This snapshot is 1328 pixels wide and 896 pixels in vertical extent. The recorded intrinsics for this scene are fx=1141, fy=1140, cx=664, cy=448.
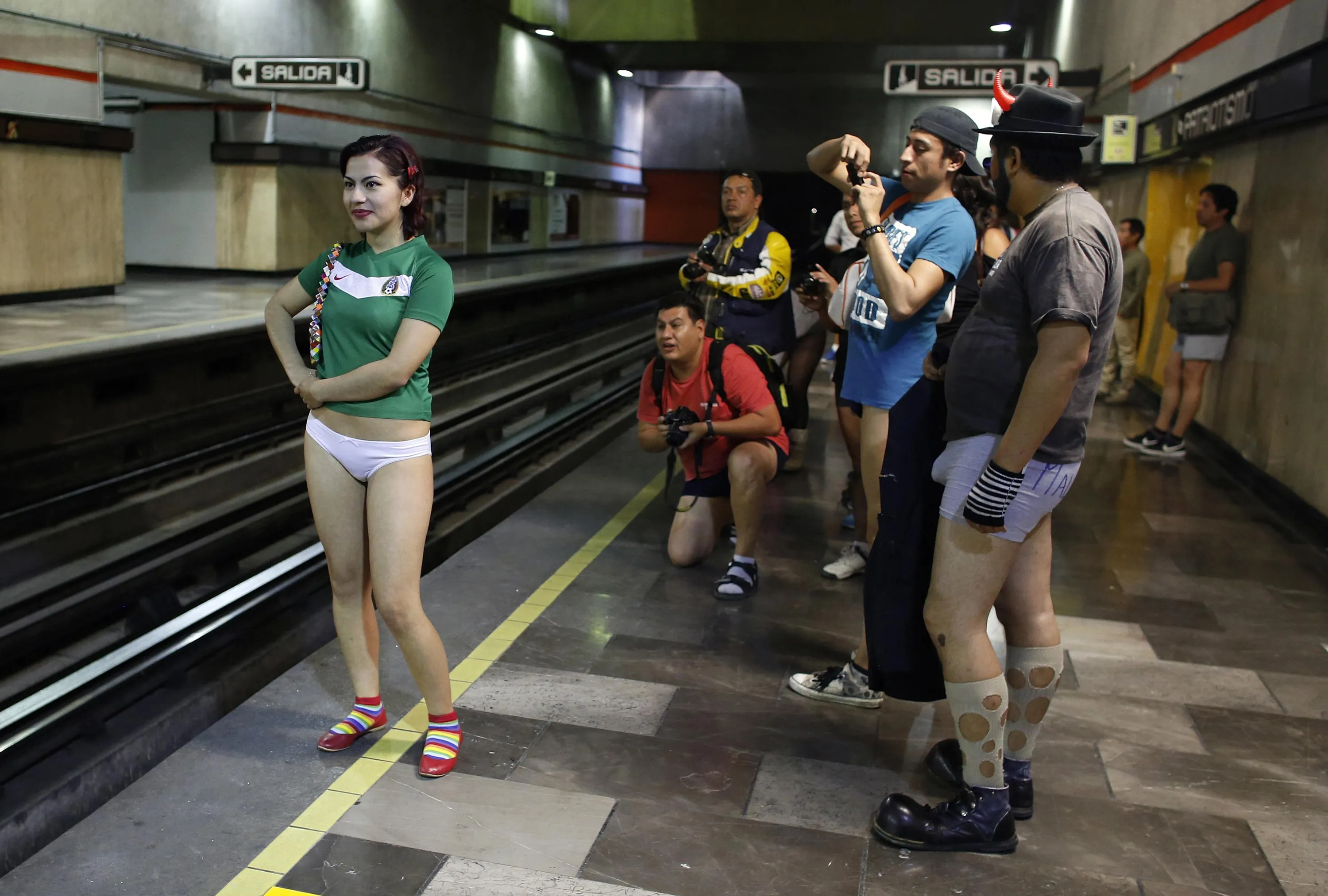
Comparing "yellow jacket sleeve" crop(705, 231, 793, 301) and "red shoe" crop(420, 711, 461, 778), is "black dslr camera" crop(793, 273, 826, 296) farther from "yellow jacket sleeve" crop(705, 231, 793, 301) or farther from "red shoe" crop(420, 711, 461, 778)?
"red shoe" crop(420, 711, 461, 778)

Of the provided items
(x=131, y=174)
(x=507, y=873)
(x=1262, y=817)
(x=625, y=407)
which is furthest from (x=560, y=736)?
(x=131, y=174)

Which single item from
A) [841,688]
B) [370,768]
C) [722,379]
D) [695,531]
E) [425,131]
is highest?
Result: [425,131]

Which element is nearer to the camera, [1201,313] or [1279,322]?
[1279,322]

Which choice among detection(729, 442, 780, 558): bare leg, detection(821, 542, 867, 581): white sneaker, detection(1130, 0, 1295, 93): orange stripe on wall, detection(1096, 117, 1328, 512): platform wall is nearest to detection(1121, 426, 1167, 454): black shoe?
detection(1096, 117, 1328, 512): platform wall

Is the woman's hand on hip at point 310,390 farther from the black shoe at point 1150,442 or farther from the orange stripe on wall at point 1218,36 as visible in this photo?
the black shoe at point 1150,442

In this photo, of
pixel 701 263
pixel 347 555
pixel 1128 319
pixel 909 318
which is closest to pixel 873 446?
pixel 909 318

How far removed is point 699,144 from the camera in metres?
34.9

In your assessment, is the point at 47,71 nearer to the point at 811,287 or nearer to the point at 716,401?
the point at 716,401

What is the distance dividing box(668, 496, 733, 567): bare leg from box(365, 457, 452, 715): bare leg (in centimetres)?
227

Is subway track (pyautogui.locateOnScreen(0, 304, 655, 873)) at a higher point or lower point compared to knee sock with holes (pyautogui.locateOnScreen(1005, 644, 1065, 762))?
lower

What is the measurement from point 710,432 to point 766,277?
147 cm

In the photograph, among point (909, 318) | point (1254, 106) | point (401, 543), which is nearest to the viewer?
point (401, 543)

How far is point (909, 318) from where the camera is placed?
3.90 meters

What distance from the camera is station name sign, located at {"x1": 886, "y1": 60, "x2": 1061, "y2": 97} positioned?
431 inches
